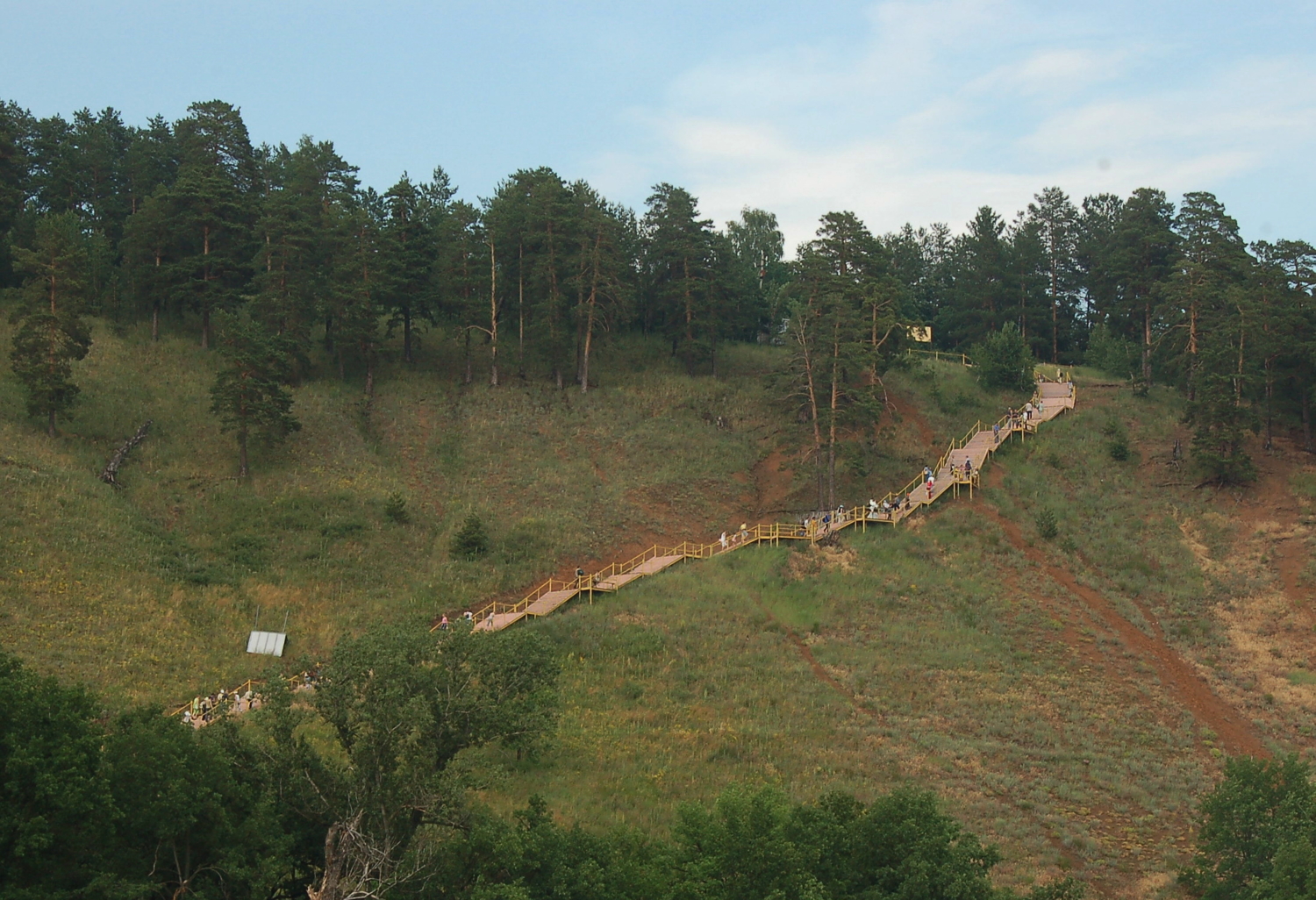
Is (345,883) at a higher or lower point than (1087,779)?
higher

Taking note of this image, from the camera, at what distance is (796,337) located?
165 feet

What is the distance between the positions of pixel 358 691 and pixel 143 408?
3497cm

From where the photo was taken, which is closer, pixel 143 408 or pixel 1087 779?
pixel 1087 779

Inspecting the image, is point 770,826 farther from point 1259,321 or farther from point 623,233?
point 623,233

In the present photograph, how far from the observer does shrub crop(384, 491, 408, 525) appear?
47.3 m

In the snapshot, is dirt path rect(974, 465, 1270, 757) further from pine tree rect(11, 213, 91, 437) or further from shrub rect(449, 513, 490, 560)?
pine tree rect(11, 213, 91, 437)

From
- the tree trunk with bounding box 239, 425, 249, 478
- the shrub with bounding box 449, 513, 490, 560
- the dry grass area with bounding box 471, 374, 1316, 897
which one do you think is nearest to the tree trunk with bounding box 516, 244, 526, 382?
the tree trunk with bounding box 239, 425, 249, 478

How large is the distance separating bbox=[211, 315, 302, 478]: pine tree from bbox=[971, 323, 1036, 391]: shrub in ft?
120

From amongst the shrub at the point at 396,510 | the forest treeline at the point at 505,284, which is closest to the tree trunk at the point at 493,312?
the forest treeline at the point at 505,284

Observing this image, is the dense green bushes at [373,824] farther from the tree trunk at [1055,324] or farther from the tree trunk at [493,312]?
the tree trunk at [1055,324]

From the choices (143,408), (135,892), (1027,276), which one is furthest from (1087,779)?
(1027,276)

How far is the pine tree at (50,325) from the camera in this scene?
4712cm

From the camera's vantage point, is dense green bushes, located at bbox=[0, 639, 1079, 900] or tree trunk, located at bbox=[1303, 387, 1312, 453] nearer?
dense green bushes, located at bbox=[0, 639, 1079, 900]

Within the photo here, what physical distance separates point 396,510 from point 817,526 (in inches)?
685
